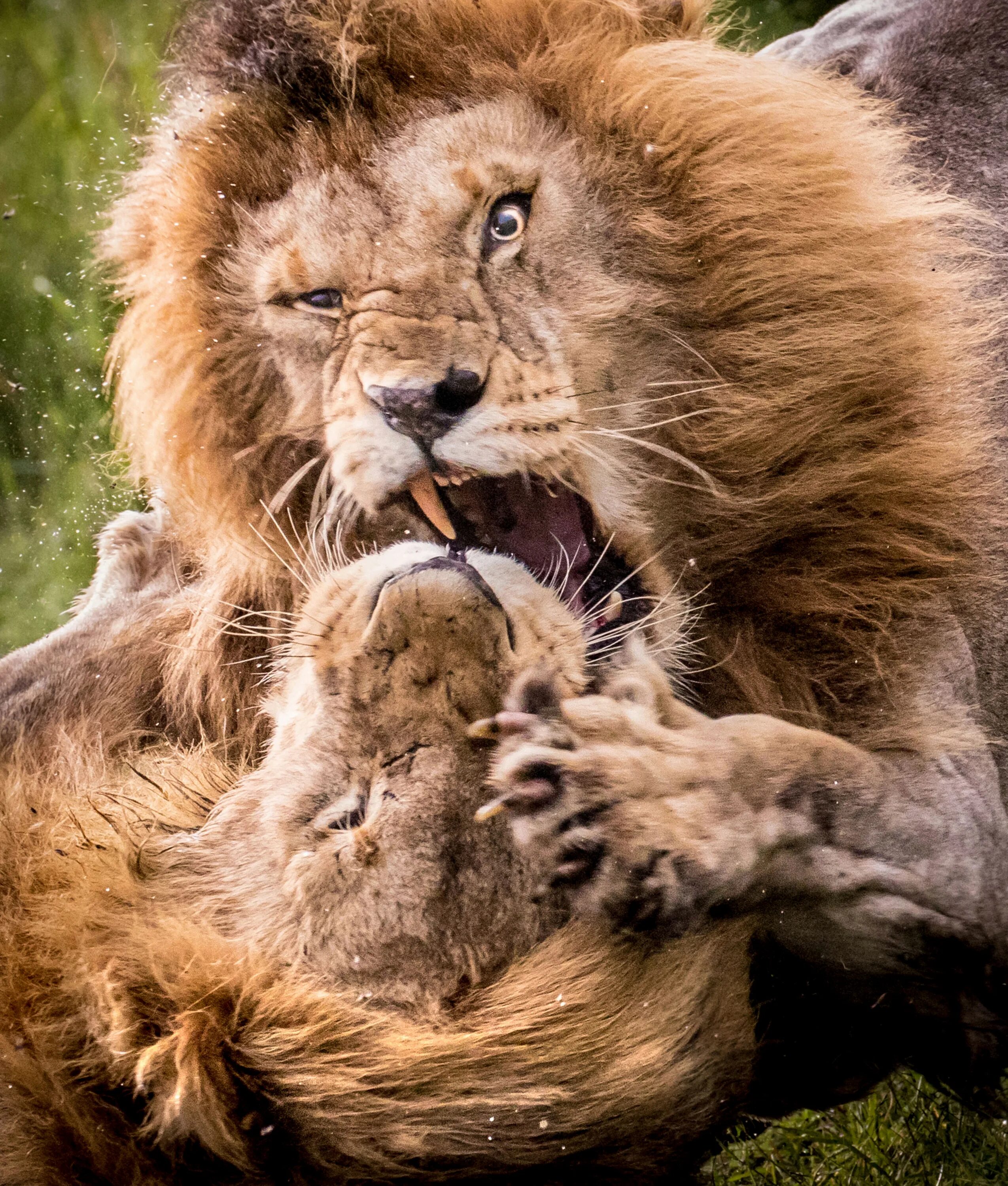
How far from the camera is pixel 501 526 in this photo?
2.46ft

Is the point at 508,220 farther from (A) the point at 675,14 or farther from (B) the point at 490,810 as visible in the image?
(B) the point at 490,810

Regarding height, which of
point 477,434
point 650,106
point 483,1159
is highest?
point 650,106

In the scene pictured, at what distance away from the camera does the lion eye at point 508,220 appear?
28.8 inches

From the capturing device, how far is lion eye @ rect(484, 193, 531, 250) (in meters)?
0.73

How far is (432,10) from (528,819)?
465 millimetres

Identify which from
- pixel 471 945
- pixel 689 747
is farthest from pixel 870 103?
pixel 471 945

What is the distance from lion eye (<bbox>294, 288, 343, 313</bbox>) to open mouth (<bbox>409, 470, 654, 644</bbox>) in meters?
0.11

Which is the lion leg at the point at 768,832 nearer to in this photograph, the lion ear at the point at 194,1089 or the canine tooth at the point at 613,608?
the canine tooth at the point at 613,608

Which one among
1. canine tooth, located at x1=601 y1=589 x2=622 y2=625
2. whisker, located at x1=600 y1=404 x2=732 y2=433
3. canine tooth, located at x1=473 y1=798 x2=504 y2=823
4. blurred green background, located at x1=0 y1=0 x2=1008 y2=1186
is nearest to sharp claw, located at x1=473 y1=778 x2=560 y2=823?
canine tooth, located at x1=473 y1=798 x2=504 y2=823

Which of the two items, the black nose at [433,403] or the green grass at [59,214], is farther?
the green grass at [59,214]

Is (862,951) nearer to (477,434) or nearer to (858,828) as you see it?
(858,828)

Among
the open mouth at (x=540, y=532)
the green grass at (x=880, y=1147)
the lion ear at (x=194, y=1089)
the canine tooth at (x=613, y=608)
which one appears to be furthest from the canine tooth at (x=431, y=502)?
the green grass at (x=880, y=1147)

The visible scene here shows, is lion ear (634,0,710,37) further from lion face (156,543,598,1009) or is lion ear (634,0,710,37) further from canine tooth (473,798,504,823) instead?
canine tooth (473,798,504,823)

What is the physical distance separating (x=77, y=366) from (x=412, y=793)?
0.46 meters
